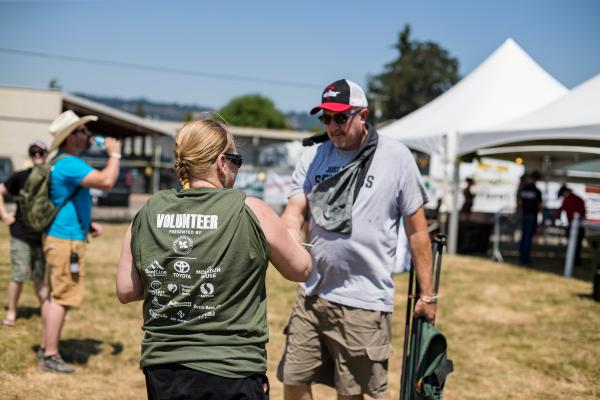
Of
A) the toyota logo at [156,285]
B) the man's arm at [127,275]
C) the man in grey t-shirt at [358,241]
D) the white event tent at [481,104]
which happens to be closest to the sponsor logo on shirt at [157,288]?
the toyota logo at [156,285]

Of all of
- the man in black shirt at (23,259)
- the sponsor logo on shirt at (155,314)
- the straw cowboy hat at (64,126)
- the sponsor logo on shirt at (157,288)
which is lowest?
the man in black shirt at (23,259)

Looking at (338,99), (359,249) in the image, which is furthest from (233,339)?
(338,99)

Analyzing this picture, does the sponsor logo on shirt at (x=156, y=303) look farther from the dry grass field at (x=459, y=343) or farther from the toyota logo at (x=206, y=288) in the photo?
the dry grass field at (x=459, y=343)

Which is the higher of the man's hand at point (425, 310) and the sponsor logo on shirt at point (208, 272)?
the sponsor logo on shirt at point (208, 272)

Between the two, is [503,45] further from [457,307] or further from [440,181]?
[457,307]

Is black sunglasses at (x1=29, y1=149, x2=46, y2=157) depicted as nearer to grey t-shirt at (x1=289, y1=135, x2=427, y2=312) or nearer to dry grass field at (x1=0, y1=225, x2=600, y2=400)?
dry grass field at (x1=0, y1=225, x2=600, y2=400)

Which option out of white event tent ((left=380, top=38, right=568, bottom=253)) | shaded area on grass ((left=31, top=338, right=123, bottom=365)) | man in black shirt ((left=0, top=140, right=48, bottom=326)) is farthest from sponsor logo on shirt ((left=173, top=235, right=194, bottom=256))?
white event tent ((left=380, top=38, right=568, bottom=253))

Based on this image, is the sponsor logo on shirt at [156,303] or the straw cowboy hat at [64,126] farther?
the straw cowboy hat at [64,126]

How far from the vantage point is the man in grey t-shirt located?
305cm

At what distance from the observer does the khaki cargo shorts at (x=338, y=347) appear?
3072mm

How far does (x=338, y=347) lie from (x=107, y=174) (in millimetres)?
2128

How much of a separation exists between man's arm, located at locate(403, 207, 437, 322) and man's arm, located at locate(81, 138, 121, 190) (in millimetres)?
2197

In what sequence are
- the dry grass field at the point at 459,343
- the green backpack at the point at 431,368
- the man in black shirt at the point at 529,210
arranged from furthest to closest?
1. the man in black shirt at the point at 529,210
2. the dry grass field at the point at 459,343
3. the green backpack at the point at 431,368

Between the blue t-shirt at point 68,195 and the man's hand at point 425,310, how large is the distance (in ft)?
8.37
